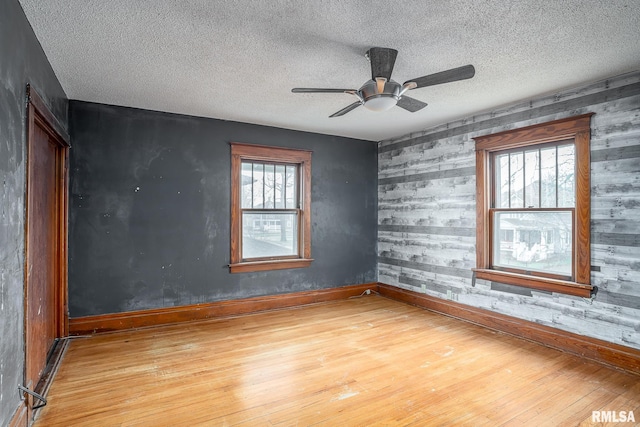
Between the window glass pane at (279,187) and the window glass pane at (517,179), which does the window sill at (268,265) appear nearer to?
the window glass pane at (279,187)

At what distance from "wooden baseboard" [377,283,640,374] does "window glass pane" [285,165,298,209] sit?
227 centimetres

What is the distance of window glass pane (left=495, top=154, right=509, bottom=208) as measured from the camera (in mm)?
4199

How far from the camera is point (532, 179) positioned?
3.93m

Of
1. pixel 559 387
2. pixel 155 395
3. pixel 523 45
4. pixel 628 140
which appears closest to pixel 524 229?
pixel 628 140

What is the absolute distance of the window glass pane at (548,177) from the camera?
3.72m

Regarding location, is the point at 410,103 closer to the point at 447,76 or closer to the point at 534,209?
the point at 447,76

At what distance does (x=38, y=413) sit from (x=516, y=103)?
16.9ft

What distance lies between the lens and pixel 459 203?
4648mm

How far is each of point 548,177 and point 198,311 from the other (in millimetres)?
4427

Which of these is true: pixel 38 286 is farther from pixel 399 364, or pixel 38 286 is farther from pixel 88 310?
pixel 399 364

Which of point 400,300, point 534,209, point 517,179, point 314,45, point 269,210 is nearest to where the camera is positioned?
point 314,45

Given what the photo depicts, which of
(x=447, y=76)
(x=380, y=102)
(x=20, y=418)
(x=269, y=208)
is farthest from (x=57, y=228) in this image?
(x=447, y=76)

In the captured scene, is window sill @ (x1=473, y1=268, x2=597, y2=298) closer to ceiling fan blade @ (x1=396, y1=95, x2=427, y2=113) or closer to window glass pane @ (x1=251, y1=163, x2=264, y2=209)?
ceiling fan blade @ (x1=396, y1=95, x2=427, y2=113)

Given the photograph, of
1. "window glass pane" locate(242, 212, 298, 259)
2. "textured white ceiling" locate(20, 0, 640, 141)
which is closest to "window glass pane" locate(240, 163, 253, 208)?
"window glass pane" locate(242, 212, 298, 259)
